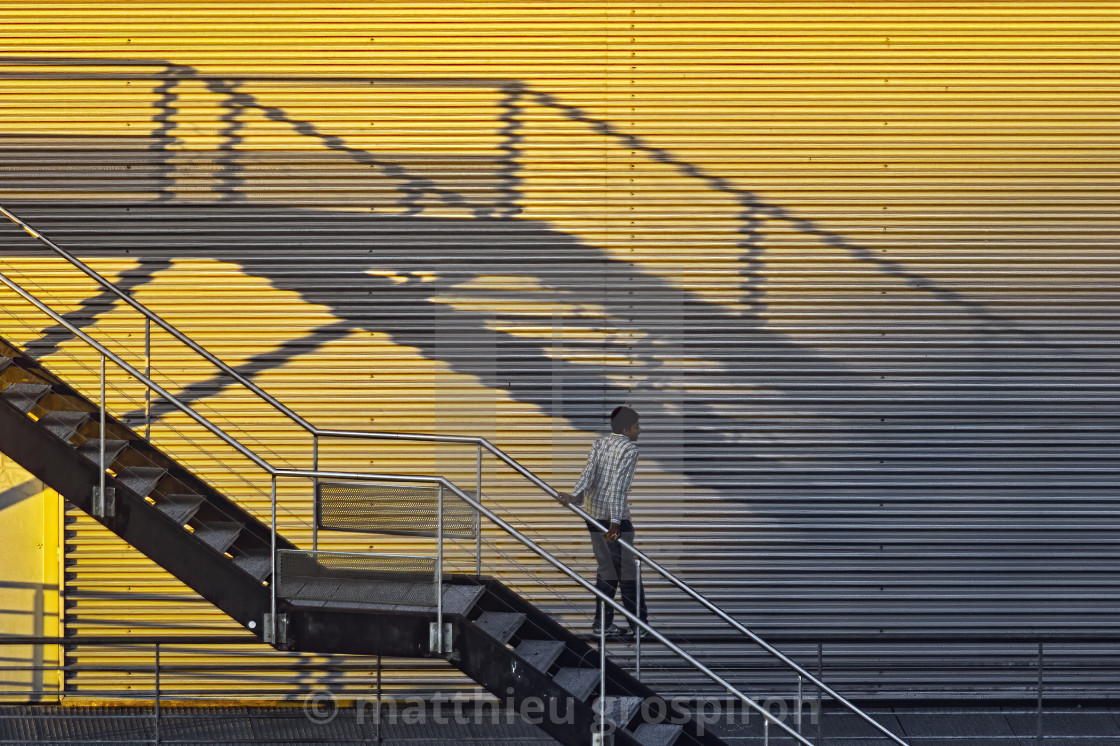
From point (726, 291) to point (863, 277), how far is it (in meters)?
1.11

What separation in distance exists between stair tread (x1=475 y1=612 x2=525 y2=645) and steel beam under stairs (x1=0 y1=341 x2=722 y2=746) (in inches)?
0.4

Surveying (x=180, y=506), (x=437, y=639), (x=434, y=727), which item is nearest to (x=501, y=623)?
(x=437, y=639)

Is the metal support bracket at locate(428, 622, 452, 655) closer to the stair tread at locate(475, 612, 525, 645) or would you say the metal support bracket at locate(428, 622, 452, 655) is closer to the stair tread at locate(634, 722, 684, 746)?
the stair tread at locate(475, 612, 525, 645)

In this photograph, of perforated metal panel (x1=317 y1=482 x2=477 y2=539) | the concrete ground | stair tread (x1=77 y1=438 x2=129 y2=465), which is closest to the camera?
perforated metal panel (x1=317 y1=482 x2=477 y2=539)

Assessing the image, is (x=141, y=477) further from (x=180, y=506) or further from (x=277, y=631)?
(x=277, y=631)

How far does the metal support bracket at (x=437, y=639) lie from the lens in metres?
5.77

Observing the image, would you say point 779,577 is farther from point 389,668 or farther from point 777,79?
point 777,79

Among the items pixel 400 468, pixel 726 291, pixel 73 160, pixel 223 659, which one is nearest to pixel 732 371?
pixel 726 291

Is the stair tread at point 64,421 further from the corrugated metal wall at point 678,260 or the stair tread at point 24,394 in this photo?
the corrugated metal wall at point 678,260

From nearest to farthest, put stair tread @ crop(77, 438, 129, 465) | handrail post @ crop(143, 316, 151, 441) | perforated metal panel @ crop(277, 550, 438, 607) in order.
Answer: perforated metal panel @ crop(277, 550, 438, 607)
stair tread @ crop(77, 438, 129, 465)
handrail post @ crop(143, 316, 151, 441)

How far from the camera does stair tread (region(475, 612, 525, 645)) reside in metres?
5.95

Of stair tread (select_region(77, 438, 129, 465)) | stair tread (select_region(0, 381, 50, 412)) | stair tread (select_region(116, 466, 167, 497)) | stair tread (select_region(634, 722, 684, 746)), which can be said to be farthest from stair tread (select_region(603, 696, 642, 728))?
stair tread (select_region(0, 381, 50, 412))

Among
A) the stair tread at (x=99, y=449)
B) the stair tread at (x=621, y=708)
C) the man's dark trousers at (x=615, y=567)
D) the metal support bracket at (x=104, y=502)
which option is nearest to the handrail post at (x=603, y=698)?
the stair tread at (x=621, y=708)

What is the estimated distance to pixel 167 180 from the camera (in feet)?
27.0
